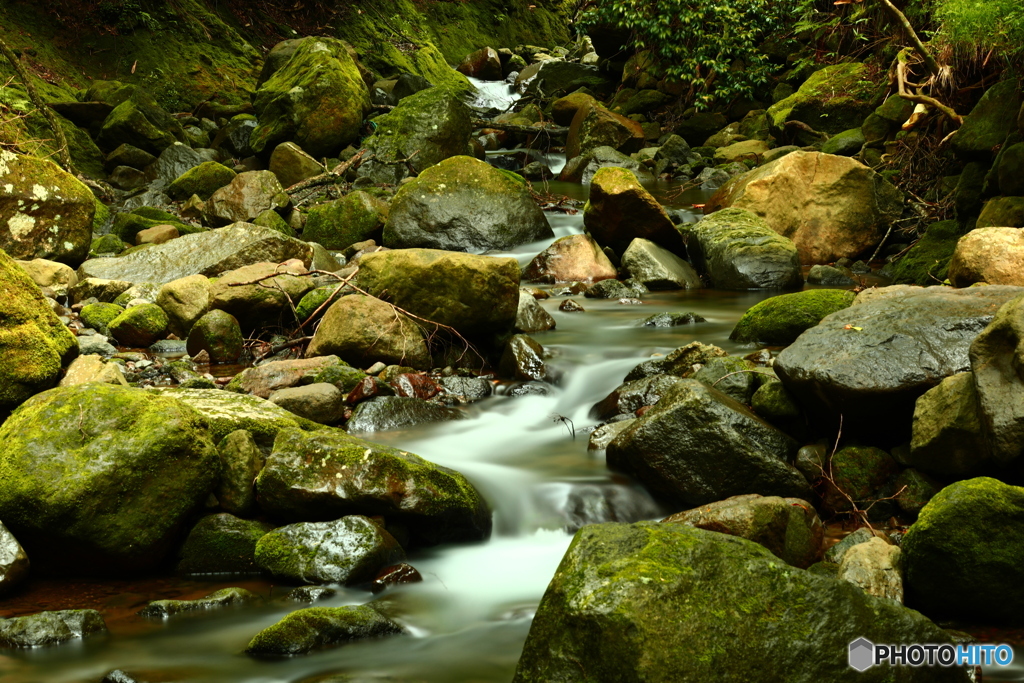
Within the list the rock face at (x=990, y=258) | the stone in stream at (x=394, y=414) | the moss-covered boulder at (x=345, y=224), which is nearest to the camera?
the stone in stream at (x=394, y=414)

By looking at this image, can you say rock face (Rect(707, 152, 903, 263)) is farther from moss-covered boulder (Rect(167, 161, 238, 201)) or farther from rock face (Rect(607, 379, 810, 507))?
moss-covered boulder (Rect(167, 161, 238, 201))

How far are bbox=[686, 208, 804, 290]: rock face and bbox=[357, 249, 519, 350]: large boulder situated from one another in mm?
3320

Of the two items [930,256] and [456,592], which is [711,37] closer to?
[930,256]

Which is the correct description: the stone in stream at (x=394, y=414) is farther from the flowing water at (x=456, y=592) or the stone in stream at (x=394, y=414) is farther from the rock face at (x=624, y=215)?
the rock face at (x=624, y=215)

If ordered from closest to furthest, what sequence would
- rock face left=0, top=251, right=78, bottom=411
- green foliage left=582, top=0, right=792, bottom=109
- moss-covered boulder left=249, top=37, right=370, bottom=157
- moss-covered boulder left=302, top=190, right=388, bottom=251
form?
rock face left=0, top=251, right=78, bottom=411
moss-covered boulder left=302, top=190, right=388, bottom=251
moss-covered boulder left=249, top=37, right=370, bottom=157
green foliage left=582, top=0, right=792, bottom=109

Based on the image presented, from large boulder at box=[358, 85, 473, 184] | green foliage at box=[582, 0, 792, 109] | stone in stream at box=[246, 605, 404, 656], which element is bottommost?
stone in stream at box=[246, 605, 404, 656]

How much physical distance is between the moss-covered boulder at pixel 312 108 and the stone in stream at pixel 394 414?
10055 mm

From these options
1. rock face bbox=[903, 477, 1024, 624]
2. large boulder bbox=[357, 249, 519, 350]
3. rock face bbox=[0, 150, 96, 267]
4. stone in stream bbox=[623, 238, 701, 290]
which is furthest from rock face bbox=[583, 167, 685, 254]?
rock face bbox=[903, 477, 1024, 624]

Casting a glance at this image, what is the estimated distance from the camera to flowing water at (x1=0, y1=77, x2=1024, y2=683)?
3318 mm

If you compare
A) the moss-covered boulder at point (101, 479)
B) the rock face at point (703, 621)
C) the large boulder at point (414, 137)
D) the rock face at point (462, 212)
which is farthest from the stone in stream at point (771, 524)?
the large boulder at point (414, 137)

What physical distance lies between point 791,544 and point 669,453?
98 cm

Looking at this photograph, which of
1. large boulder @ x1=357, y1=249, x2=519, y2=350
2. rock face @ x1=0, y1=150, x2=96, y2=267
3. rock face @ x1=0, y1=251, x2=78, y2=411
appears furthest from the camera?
rock face @ x1=0, y1=150, x2=96, y2=267

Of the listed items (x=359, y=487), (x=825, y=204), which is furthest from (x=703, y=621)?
(x=825, y=204)

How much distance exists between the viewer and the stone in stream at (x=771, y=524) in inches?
154
